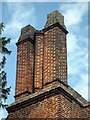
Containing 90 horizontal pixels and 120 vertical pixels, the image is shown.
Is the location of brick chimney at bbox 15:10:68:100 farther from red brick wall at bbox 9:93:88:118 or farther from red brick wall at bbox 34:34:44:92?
red brick wall at bbox 9:93:88:118

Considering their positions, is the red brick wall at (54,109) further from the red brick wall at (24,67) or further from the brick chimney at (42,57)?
A: the red brick wall at (24,67)

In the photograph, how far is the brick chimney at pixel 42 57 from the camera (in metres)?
11.0

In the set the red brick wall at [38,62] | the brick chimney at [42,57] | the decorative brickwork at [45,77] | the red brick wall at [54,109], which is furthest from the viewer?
the red brick wall at [38,62]

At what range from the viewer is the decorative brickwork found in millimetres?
10086

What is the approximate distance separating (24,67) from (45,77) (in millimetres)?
1256

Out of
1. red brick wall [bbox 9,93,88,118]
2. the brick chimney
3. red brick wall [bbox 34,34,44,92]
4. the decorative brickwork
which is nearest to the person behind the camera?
red brick wall [bbox 9,93,88,118]

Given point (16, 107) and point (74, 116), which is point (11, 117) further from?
point (74, 116)

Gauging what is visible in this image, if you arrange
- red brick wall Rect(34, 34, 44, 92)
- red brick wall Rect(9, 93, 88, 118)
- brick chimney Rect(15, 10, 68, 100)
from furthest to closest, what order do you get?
red brick wall Rect(34, 34, 44, 92) < brick chimney Rect(15, 10, 68, 100) < red brick wall Rect(9, 93, 88, 118)

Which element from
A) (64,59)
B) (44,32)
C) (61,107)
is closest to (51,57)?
(64,59)

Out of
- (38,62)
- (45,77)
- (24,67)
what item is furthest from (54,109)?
(24,67)

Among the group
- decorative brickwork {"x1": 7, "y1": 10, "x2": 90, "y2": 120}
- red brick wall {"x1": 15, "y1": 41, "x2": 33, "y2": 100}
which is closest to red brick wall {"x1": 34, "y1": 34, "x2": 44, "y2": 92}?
decorative brickwork {"x1": 7, "y1": 10, "x2": 90, "y2": 120}

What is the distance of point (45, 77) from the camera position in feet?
36.2

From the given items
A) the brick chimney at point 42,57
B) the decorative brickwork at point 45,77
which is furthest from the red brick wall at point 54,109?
the brick chimney at point 42,57

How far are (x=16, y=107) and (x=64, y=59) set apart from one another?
281 centimetres
